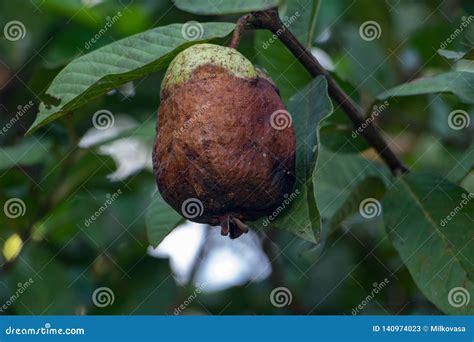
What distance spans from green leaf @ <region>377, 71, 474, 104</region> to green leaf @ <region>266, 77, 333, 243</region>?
27cm

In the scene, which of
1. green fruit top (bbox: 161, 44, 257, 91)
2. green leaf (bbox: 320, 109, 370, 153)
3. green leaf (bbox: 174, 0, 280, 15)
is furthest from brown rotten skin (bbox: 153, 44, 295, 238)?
green leaf (bbox: 320, 109, 370, 153)

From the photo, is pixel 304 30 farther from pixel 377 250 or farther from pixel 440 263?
pixel 377 250

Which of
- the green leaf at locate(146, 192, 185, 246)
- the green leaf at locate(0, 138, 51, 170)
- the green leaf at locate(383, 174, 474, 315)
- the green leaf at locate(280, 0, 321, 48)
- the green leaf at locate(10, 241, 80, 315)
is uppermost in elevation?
the green leaf at locate(280, 0, 321, 48)

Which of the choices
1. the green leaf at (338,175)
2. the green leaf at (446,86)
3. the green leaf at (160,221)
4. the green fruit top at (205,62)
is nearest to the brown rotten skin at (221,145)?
the green fruit top at (205,62)

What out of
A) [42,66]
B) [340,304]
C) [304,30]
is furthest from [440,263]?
[42,66]

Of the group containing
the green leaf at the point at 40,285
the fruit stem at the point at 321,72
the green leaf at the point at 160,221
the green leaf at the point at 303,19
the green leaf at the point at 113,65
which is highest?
the green leaf at the point at 303,19

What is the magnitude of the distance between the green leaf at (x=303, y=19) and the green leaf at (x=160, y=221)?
0.53 meters

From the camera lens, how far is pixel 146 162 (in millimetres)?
2809

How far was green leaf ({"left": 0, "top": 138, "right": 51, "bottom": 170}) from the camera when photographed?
241 cm

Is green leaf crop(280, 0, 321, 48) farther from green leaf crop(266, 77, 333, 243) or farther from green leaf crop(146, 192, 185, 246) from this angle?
green leaf crop(146, 192, 185, 246)

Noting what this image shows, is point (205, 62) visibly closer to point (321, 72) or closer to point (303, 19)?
point (321, 72)

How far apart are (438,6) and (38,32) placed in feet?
4.62

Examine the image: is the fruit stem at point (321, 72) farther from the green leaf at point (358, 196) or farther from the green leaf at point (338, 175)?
the green leaf at point (338, 175)

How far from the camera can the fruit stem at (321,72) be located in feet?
5.73
